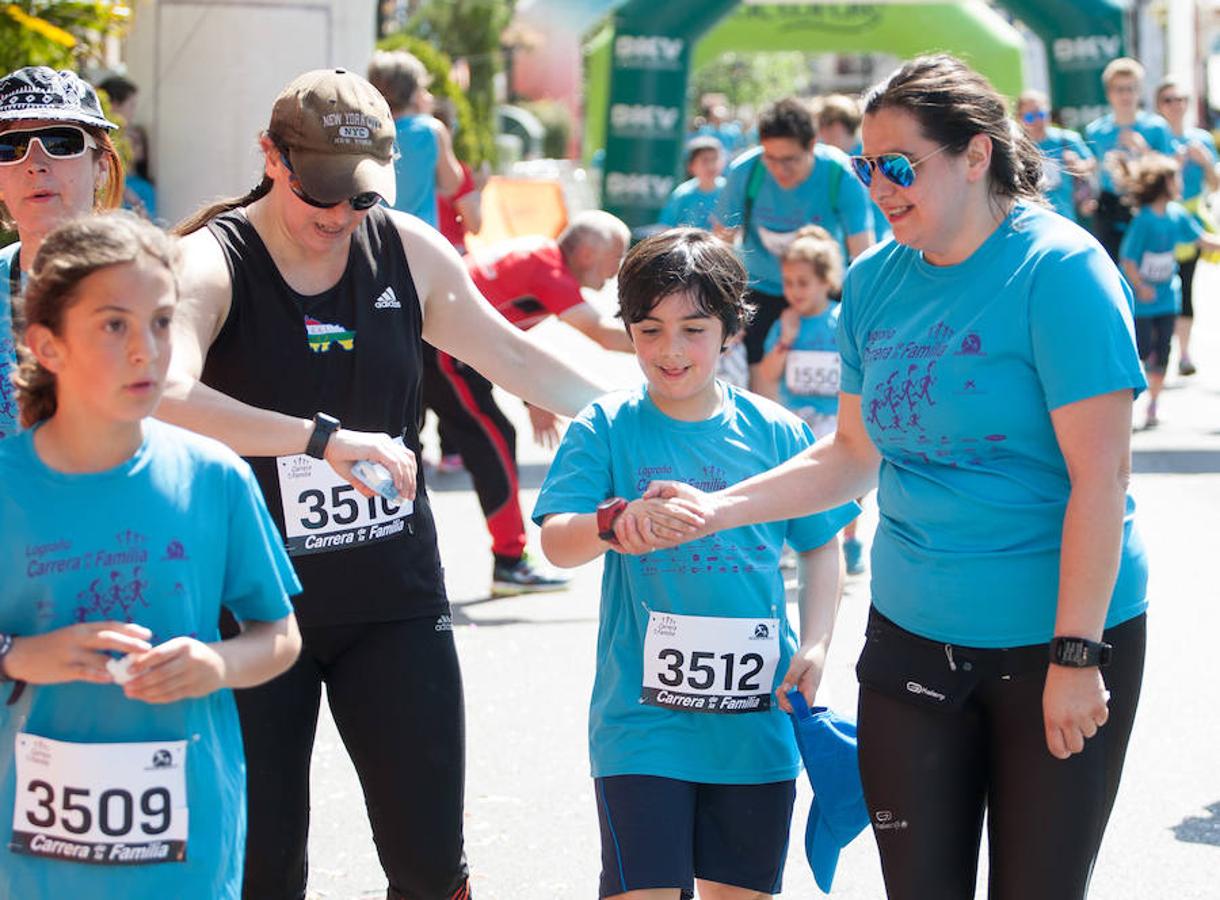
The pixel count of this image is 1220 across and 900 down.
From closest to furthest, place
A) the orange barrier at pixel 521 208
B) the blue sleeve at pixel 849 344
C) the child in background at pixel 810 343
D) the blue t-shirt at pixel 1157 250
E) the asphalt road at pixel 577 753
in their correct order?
the blue sleeve at pixel 849 344, the asphalt road at pixel 577 753, the child in background at pixel 810 343, the blue t-shirt at pixel 1157 250, the orange barrier at pixel 521 208

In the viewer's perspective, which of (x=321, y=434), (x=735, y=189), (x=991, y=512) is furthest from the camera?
(x=735, y=189)

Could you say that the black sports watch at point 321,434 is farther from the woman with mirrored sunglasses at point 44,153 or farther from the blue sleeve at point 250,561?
the woman with mirrored sunglasses at point 44,153

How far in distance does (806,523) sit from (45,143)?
1793 millimetres

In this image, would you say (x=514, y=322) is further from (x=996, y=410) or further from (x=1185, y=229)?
(x=1185, y=229)

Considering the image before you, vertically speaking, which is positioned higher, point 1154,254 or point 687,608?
point 1154,254

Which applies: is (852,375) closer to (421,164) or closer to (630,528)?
(630,528)

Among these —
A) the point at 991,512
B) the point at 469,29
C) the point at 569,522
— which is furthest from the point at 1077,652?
the point at 469,29

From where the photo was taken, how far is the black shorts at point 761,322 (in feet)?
30.0

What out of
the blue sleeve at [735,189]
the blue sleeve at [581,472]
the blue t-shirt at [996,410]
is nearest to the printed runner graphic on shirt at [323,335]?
the blue sleeve at [581,472]

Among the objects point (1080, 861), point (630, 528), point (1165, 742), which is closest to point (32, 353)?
point (630, 528)

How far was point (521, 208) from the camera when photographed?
2700cm

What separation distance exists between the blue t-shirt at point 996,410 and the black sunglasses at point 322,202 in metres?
1.00

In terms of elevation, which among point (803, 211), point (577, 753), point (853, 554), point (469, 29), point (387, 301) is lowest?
point (577, 753)

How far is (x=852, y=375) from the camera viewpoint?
11.6 feet
